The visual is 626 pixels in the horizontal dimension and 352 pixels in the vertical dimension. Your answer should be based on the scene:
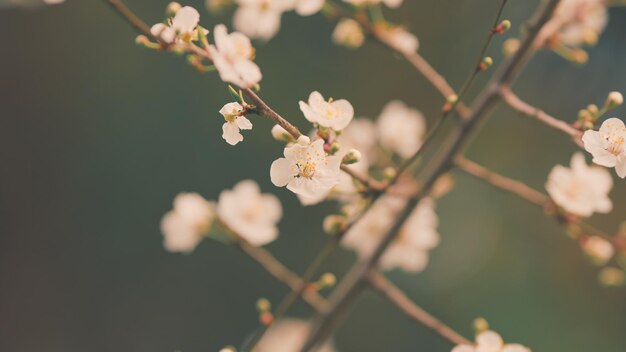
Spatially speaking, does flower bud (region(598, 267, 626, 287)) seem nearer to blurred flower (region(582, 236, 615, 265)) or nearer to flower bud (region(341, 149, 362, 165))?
blurred flower (region(582, 236, 615, 265))

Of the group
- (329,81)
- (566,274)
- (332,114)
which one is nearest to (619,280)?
(332,114)

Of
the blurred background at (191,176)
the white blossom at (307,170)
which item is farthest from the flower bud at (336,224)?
the blurred background at (191,176)

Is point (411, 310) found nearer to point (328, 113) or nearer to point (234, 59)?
point (328, 113)

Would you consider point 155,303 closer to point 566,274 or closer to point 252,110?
point 566,274

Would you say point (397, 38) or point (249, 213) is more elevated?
point (397, 38)

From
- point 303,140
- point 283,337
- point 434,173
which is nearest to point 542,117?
point 434,173
